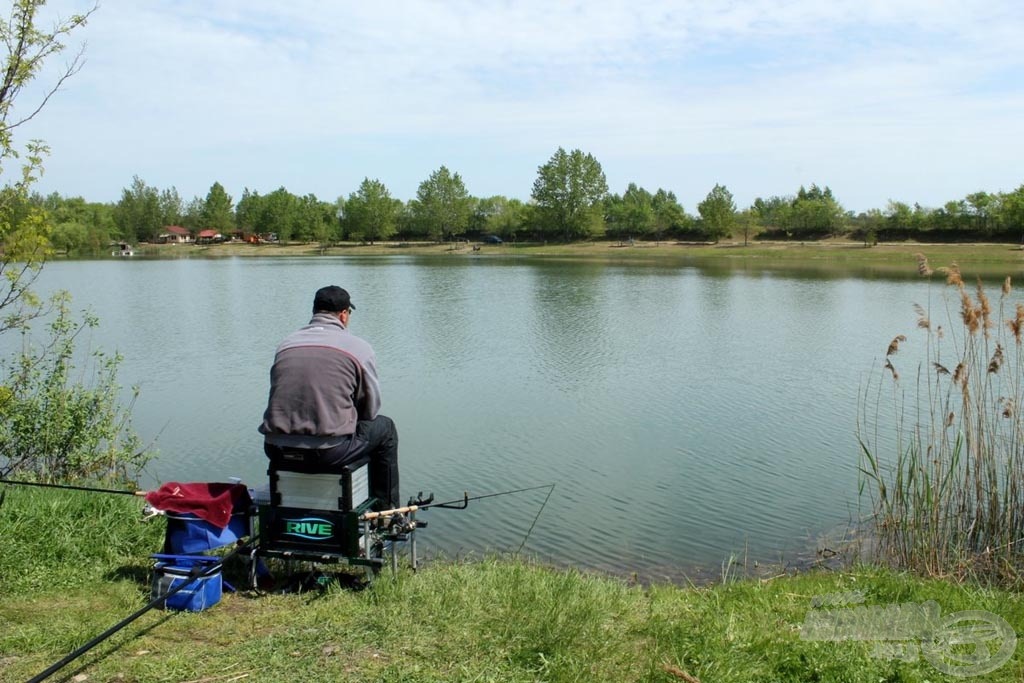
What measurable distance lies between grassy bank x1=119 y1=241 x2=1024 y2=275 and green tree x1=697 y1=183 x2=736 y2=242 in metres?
1.79

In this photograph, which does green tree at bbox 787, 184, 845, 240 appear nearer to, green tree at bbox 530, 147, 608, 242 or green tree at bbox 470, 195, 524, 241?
green tree at bbox 530, 147, 608, 242

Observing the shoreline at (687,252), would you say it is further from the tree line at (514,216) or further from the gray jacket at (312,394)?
the gray jacket at (312,394)

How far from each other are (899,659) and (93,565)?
5211mm

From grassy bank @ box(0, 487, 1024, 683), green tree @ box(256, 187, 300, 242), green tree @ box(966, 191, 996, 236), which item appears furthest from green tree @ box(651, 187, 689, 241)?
grassy bank @ box(0, 487, 1024, 683)

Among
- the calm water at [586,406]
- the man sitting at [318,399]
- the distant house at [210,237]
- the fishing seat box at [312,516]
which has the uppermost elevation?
the distant house at [210,237]

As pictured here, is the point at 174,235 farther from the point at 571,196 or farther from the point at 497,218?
the point at 571,196

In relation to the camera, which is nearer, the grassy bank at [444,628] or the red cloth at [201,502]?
the grassy bank at [444,628]

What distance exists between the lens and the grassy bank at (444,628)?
408 cm

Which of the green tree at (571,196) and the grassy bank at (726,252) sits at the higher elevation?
the green tree at (571,196)

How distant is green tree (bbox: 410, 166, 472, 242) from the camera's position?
108m

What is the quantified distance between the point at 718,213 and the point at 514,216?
106 ft

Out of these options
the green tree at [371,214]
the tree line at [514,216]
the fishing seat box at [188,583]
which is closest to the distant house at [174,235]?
the tree line at [514,216]

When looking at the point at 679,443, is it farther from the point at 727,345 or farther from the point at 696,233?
the point at 696,233

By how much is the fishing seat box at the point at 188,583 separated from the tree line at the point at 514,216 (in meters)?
78.3
